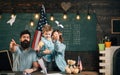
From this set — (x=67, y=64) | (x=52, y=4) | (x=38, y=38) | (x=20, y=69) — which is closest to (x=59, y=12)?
(x=52, y=4)

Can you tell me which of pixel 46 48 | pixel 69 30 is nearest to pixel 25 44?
pixel 46 48

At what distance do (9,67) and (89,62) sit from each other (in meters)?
1.91

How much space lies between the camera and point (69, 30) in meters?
6.34

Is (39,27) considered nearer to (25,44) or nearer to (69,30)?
(25,44)

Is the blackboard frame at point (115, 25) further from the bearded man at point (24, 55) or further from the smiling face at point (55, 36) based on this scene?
the bearded man at point (24, 55)

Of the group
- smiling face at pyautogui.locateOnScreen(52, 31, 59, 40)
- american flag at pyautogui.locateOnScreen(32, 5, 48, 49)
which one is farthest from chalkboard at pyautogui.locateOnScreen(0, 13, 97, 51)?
smiling face at pyautogui.locateOnScreen(52, 31, 59, 40)

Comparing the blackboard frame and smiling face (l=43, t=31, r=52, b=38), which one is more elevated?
the blackboard frame

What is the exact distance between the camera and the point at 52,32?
618 centimetres

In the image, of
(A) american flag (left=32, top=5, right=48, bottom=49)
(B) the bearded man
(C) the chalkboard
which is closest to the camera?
(B) the bearded man

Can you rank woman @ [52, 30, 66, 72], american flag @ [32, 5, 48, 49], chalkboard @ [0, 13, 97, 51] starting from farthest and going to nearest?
chalkboard @ [0, 13, 97, 51] < american flag @ [32, 5, 48, 49] < woman @ [52, 30, 66, 72]

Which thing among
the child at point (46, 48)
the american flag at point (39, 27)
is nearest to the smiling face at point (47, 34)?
the child at point (46, 48)

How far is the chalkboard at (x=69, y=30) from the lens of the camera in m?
6.31

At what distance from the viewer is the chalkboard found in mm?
6312

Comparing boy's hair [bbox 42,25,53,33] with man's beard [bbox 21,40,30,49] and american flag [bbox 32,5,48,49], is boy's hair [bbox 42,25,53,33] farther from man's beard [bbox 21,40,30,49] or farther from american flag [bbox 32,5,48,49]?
man's beard [bbox 21,40,30,49]
